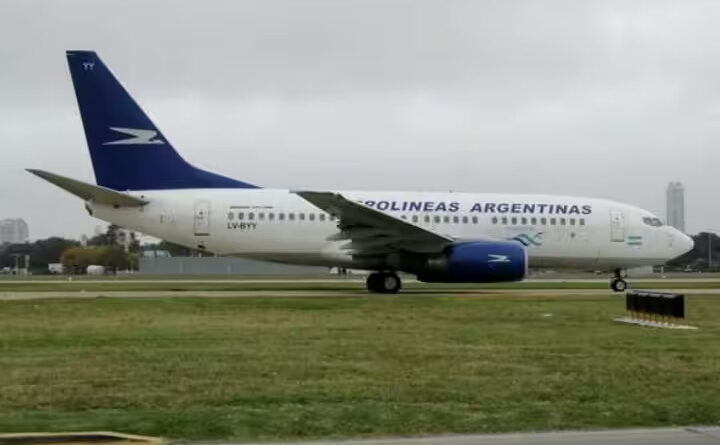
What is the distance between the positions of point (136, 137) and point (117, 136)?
57 cm

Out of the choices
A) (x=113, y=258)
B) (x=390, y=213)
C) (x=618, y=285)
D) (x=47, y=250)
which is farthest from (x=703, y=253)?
(x=390, y=213)

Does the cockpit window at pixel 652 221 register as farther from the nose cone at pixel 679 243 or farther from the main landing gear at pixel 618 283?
the main landing gear at pixel 618 283

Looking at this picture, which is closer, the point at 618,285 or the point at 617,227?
the point at 618,285

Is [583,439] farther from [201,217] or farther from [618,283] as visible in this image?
[618,283]

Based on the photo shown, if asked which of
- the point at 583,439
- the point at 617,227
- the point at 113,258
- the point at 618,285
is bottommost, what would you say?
the point at 583,439

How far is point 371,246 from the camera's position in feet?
87.9

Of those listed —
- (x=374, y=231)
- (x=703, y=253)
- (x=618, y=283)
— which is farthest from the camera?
(x=703, y=253)

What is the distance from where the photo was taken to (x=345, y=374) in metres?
9.84

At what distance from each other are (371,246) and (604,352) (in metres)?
15.3

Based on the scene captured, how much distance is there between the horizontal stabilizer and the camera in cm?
2552

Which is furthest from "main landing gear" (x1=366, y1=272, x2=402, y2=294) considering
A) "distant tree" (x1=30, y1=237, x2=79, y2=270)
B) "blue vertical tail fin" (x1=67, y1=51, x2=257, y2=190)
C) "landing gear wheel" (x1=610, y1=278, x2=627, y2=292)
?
"distant tree" (x1=30, y1=237, x2=79, y2=270)

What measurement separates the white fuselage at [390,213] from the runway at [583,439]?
67.4 feet

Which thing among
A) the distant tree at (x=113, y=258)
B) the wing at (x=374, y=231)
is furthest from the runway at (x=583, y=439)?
the distant tree at (x=113, y=258)

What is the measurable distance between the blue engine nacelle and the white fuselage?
2124mm
